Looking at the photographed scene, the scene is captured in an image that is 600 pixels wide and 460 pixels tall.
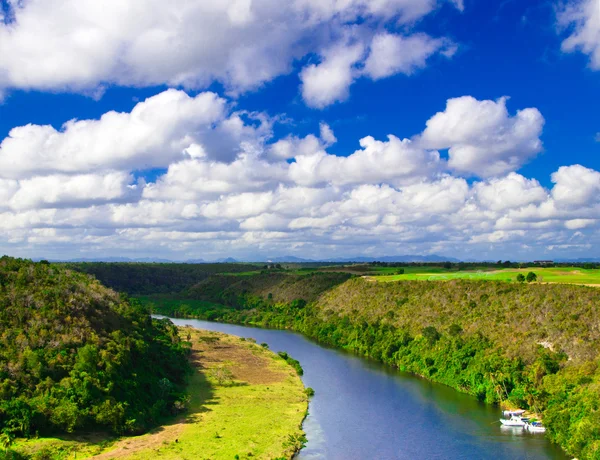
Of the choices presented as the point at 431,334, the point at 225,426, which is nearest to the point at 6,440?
the point at 225,426

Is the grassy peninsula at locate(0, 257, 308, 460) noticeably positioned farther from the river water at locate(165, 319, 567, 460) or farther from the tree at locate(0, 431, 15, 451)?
the river water at locate(165, 319, 567, 460)

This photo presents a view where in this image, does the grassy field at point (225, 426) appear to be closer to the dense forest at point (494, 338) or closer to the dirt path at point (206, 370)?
the dirt path at point (206, 370)

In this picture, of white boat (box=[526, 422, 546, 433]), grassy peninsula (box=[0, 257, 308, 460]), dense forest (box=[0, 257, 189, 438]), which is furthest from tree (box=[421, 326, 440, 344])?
dense forest (box=[0, 257, 189, 438])

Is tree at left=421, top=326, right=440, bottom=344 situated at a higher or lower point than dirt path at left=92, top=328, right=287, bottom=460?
higher

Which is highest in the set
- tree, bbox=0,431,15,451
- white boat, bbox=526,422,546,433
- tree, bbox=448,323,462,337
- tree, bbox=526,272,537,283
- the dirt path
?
tree, bbox=526,272,537,283

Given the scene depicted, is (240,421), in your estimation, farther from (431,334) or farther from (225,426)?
(431,334)

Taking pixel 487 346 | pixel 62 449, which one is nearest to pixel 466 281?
pixel 487 346
